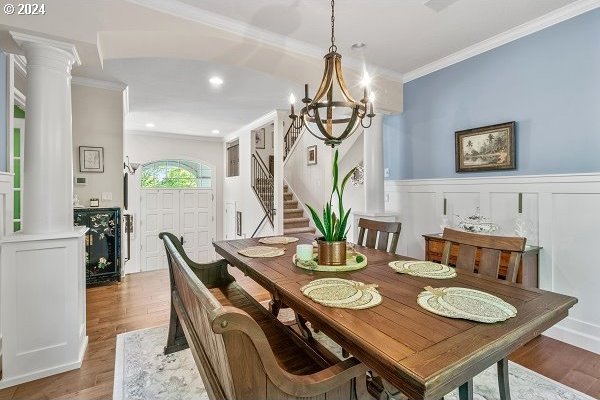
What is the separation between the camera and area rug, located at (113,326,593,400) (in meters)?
1.84

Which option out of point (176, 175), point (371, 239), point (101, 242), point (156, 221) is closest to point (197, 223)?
point (156, 221)

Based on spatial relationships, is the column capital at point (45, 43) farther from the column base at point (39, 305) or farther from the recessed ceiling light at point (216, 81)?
the recessed ceiling light at point (216, 81)

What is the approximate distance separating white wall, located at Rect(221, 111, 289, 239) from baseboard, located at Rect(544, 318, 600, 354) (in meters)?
3.79

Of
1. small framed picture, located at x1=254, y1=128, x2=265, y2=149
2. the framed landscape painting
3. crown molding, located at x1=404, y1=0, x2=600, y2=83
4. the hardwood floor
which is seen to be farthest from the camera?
small framed picture, located at x1=254, y1=128, x2=265, y2=149

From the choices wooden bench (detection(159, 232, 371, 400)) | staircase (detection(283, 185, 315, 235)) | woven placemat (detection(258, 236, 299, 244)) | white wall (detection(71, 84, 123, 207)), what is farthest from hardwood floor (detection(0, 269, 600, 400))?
staircase (detection(283, 185, 315, 235))

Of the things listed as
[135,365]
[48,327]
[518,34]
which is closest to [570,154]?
[518,34]

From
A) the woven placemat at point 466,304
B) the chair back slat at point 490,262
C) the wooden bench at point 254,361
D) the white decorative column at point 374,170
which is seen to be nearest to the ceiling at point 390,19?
the white decorative column at point 374,170

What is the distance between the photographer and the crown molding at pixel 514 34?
7.77 ft

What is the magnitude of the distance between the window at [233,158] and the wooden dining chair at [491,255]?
221 inches

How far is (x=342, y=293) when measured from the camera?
1.34m

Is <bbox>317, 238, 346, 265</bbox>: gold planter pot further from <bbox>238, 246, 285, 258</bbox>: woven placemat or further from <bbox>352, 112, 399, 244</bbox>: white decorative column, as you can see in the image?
<bbox>352, 112, 399, 244</bbox>: white decorative column

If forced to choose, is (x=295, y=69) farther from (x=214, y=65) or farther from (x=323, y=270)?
(x=323, y=270)

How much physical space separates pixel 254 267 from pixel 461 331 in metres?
1.17

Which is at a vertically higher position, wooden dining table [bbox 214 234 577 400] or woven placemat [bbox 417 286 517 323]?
woven placemat [bbox 417 286 517 323]
